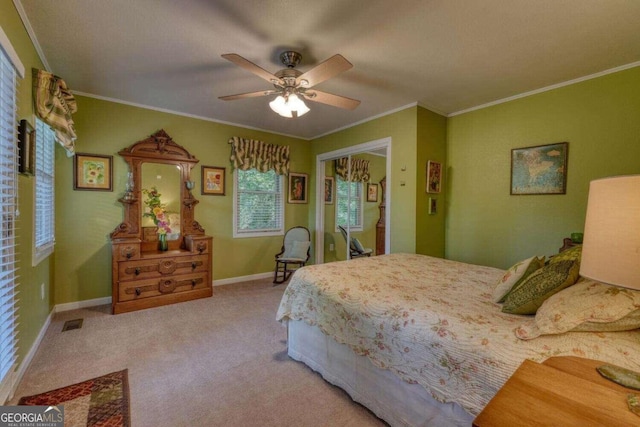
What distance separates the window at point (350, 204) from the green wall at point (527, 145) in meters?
1.29

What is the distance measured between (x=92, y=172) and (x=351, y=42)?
3.40m

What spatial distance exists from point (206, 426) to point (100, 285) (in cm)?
289

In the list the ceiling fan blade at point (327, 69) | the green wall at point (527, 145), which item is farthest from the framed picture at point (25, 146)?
the green wall at point (527, 145)

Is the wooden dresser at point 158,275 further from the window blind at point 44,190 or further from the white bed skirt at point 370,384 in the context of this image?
the white bed skirt at point 370,384

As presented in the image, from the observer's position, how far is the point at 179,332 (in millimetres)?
2678

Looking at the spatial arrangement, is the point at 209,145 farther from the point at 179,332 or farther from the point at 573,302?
the point at 573,302

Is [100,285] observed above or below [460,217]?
below

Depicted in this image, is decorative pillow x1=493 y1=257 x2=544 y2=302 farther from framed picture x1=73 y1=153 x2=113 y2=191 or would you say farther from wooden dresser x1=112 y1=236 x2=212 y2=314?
framed picture x1=73 y1=153 x2=113 y2=191

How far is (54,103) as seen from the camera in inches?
92.1

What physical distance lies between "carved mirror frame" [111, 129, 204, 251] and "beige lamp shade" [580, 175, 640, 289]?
397 cm

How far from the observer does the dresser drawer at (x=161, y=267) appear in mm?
3156

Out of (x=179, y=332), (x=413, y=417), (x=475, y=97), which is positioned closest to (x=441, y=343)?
(x=413, y=417)

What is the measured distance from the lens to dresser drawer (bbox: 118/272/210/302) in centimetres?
316

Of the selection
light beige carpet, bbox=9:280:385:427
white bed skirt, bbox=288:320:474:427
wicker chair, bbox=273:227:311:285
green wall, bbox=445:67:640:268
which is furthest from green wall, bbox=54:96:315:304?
green wall, bbox=445:67:640:268
